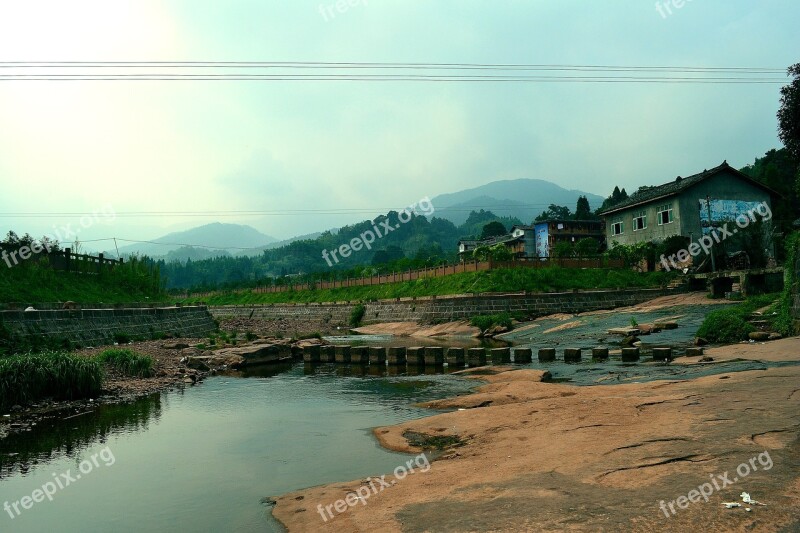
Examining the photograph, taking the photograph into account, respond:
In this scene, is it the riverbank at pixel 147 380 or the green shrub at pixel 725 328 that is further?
the green shrub at pixel 725 328

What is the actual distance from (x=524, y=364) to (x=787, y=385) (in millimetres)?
11266

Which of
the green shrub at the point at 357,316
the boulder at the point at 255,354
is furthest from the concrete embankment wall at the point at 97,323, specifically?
the green shrub at the point at 357,316

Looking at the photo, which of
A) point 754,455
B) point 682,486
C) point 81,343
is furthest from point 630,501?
point 81,343

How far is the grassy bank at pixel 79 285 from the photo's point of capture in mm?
28394

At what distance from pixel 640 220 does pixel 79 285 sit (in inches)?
2036

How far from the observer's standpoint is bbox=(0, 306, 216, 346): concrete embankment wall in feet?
71.3

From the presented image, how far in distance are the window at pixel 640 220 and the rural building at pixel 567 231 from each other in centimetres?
3181

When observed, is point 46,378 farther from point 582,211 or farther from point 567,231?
point 582,211

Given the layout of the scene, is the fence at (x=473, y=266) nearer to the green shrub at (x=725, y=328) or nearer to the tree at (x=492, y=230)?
the green shrub at (x=725, y=328)

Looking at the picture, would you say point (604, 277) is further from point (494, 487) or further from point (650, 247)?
point (494, 487)

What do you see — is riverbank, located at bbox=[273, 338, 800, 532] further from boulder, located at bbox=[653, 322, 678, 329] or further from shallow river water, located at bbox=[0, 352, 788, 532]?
boulder, located at bbox=[653, 322, 678, 329]

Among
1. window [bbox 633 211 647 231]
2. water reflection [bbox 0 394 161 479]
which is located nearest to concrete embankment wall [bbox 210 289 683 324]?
window [bbox 633 211 647 231]

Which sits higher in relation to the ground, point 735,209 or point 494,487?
point 735,209

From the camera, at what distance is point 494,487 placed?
6.23 meters
